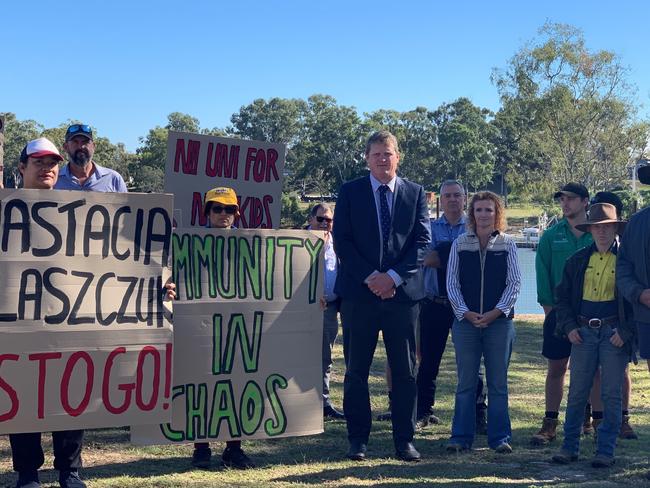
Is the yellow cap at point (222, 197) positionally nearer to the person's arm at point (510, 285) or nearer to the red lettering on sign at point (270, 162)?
the red lettering on sign at point (270, 162)

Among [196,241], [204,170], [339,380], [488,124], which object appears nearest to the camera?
[196,241]

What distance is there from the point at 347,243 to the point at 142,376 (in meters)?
1.79

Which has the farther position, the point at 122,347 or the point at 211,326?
the point at 211,326

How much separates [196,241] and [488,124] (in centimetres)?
11448

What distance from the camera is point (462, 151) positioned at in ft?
345

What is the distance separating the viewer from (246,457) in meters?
6.25

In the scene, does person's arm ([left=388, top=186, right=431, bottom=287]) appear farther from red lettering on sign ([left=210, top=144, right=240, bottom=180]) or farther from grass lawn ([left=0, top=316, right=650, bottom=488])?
red lettering on sign ([left=210, top=144, right=240, bottom=180])

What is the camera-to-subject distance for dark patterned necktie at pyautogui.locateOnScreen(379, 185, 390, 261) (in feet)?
21.2

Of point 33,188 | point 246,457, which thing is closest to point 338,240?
point 246,457

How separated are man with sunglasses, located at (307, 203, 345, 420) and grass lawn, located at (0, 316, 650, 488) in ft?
1.24

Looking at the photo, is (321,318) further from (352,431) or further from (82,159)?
(82,159)

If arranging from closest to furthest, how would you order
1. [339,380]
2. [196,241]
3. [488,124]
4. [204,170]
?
[196,241] → [204,170] → [339,380] → [488,124]

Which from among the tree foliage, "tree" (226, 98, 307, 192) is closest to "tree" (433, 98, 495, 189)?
the tree foliage

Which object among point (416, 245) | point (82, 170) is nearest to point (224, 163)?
point (82, 170)
